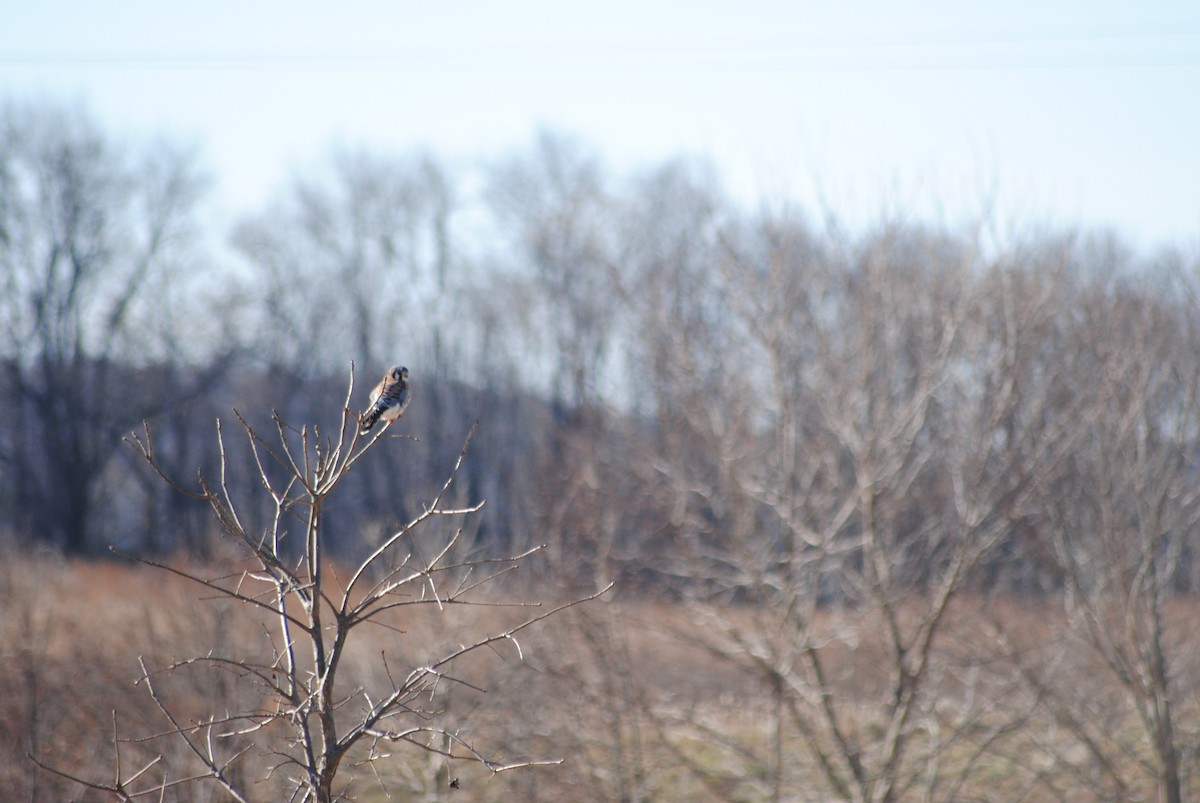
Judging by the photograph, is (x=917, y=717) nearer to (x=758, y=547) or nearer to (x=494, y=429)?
(x=758, y=547)

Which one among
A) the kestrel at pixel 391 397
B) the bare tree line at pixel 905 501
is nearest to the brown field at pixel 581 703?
the bare tree line at pixel 905 501

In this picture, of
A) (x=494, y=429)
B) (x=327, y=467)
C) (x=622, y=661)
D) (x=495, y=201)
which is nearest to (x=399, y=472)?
(x=494, y=429)

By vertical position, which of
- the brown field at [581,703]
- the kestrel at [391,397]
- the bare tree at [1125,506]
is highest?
the kestrel at [391,397]

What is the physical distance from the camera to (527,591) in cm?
1200

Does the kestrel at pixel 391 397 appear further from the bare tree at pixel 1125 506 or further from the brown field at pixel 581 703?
the bare tree at pixel 1125 506

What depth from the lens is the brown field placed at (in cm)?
907

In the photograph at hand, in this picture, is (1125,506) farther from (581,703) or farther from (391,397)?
(391,397)

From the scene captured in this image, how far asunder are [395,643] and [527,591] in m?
1.91

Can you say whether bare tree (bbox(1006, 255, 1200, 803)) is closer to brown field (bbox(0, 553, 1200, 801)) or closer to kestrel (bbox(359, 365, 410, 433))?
brown field (bbox(0, 553, 1200, 801))

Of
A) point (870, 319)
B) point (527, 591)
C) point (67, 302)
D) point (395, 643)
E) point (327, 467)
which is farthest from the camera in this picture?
point (67, 302)

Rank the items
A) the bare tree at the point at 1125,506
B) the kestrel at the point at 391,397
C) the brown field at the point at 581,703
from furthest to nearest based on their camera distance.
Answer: the brown field at the point at 581,703, the bare tree at the point at 1125,506, the kestrel at the point at 391,397

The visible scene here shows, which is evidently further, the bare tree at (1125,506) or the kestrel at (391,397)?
the bare tree at (1125,506)

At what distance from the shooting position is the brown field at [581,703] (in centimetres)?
907

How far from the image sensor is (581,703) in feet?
35.3
